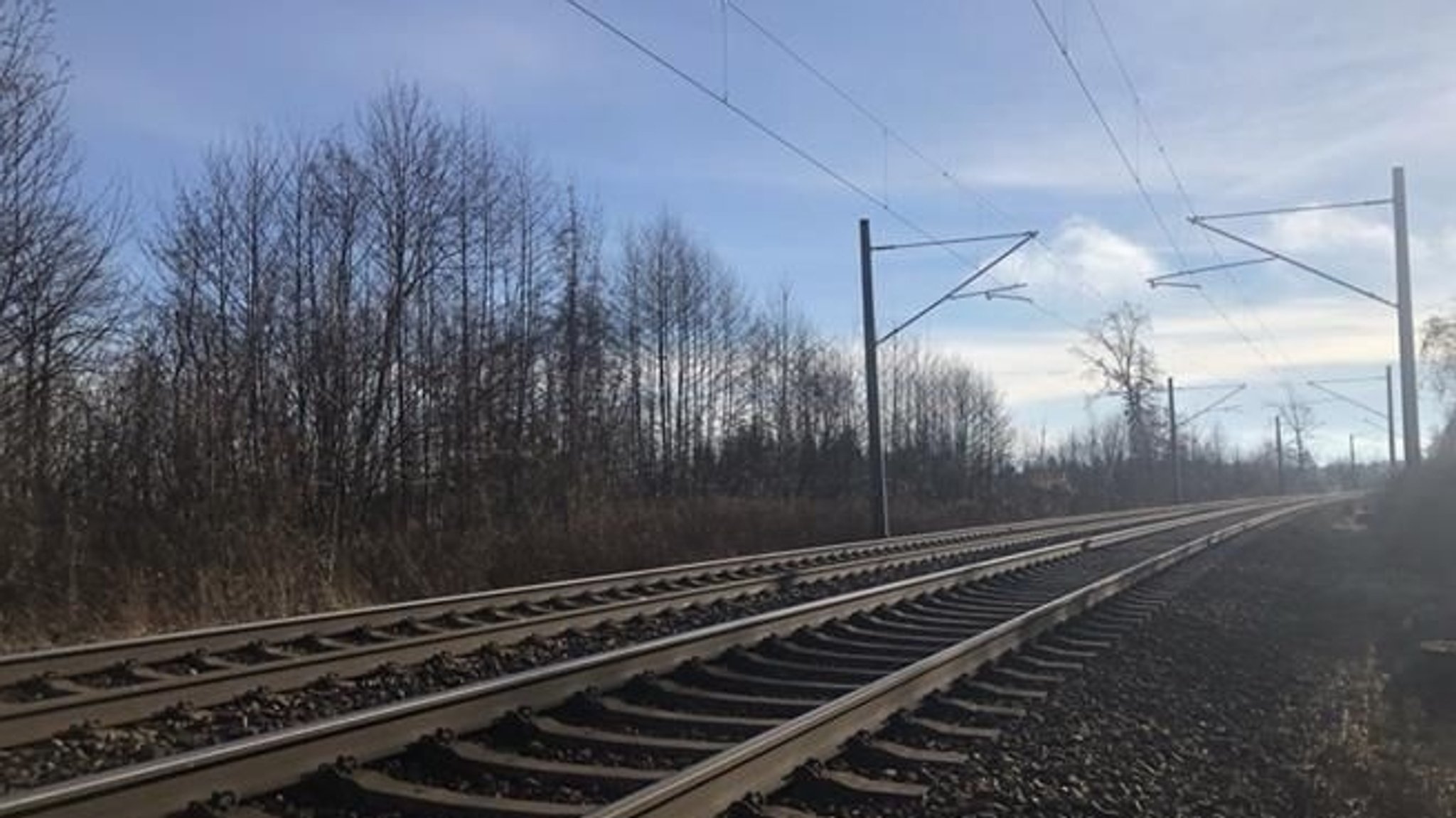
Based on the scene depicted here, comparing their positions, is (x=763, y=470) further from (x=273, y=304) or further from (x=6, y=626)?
(x=6, y=626)

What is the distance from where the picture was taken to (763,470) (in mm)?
60188

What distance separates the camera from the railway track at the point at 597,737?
678 centimetres

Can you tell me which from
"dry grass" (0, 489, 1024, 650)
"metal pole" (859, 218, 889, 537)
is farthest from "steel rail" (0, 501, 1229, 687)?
"metal pole" (859, 218, 889, 537)

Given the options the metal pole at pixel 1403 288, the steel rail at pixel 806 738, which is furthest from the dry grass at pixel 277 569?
the metal pole at pixel 1403 288

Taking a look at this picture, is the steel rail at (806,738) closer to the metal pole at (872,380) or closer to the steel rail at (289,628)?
the steel rail at (289,628)

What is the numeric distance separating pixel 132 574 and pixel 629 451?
107 feet

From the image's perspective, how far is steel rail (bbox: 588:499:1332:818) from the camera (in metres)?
6.65

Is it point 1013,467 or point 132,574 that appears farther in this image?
point 1013,467

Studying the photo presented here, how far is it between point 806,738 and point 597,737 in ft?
4.43

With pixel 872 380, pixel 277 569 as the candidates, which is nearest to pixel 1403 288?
pixel 872 380

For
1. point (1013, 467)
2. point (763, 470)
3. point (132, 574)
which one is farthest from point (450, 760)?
point (1013, 467)

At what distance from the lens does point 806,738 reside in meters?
8.31

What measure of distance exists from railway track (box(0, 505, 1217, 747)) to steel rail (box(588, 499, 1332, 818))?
12.4 feet

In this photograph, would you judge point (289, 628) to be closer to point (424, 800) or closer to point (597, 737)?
point (597, 737)
